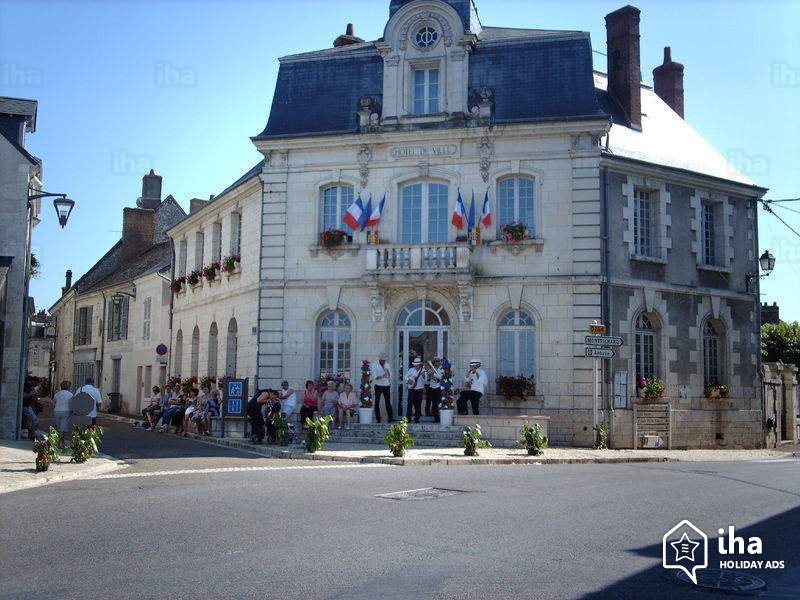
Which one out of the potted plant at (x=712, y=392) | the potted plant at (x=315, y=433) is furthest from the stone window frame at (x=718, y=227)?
the potted plant at (x=315, y=433)

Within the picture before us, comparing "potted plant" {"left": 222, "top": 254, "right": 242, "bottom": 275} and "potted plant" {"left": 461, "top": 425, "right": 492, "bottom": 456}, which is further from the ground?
"potted plant" {"left": 222, "top": 254, "right": 242, "bottom": 275}

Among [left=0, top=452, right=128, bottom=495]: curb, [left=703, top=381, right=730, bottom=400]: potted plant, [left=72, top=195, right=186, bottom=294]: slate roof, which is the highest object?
[left=72, top=195, right=186, bottom=294]: slate roof

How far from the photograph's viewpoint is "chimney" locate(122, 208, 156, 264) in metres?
39.5

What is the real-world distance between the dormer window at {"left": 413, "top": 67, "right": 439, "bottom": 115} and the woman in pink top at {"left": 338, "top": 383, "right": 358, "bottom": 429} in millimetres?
6945

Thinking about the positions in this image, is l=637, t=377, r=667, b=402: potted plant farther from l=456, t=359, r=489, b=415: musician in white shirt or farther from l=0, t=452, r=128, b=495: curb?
l=0, t=452, r=128, b=495: curb

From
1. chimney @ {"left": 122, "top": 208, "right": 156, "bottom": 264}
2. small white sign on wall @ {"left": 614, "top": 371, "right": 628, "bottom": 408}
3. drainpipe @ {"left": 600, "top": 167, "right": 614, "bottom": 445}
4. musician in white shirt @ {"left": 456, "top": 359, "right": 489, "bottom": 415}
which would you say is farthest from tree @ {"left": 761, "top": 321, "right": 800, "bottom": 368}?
chimney @ {"left": 122, "top": 208, "right": 156, "bottom": 264}

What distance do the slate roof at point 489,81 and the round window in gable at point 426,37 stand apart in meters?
1.04

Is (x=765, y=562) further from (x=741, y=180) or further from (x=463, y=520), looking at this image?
(x=741, y=180)

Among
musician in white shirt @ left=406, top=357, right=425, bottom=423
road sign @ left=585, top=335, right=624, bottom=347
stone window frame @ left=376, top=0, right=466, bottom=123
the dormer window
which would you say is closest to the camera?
road sign @ left=585, top=335, right=624, bottom=347

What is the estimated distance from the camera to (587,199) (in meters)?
20.1

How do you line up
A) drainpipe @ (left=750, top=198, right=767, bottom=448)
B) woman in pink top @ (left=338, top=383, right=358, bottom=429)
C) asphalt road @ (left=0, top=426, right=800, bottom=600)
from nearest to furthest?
asphalt road @ (left=0, top=426, right=800, bottom=600), woman in pink top @ (left=338, top=383, right=358, bottom=429), drainpipe @ (left=750, top=198, right=767, bottom=448)

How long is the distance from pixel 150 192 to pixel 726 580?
3827 centimetres

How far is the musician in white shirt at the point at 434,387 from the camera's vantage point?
1935 cm

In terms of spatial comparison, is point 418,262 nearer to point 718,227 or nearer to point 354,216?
point 354,216
